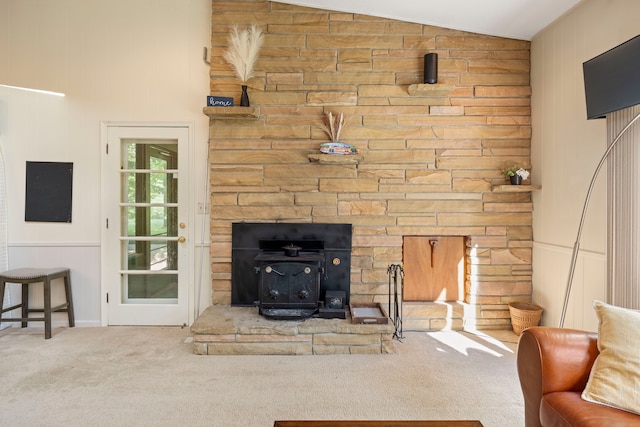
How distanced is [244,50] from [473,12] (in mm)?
2041

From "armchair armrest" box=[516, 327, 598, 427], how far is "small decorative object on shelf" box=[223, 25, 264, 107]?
9.33 ft

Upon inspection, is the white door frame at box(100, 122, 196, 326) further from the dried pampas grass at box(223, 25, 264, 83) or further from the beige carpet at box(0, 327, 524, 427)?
the dried pampas grass at box(223, 25, 264, 83)

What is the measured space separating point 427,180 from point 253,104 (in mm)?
1826

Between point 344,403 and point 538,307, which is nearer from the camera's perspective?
point 344,403

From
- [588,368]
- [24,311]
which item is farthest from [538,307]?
[24,311]

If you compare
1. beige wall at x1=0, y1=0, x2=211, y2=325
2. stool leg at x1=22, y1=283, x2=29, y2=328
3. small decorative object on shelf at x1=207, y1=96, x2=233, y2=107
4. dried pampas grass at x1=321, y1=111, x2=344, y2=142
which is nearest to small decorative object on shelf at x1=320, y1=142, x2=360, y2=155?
dried pampas grass at x1=321, y1=111, x2=344, y2=142

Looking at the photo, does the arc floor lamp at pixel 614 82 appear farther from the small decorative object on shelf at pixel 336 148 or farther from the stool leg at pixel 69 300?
the stool leg at pixel 69 300

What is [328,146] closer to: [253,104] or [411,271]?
[253,104]

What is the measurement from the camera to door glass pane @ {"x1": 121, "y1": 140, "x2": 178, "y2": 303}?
3508 millimetres

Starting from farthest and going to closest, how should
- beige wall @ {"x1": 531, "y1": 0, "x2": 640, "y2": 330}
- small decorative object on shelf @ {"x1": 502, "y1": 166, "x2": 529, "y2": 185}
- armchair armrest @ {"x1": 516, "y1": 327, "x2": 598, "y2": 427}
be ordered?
small decorative object on shelf @ {"x1": 502, "y1": 166, "x2": 529, "y2": 185}, beige wall @ {"x1": 531, "y1": 0, "x2": 640, "y2": 330}, armchair armrest @ {"x1": 516, "y1": 327, "x2": 598, "y2": 427}

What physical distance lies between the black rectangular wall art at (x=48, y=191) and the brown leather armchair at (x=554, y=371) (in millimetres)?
3990

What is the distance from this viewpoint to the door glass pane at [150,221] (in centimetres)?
351

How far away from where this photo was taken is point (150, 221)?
353cm

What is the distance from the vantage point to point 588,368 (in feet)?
5.07
